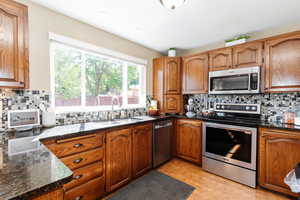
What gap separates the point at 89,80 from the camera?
7.27 ft

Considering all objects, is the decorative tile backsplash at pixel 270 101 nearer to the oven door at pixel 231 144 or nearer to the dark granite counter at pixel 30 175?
the oven door at pixel 231 144

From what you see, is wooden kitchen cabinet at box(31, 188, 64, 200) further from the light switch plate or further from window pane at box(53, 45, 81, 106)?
window pane at box(53, 45, 81, 106)

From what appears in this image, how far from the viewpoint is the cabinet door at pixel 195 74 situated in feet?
8.74

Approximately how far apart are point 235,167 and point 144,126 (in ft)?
5.02

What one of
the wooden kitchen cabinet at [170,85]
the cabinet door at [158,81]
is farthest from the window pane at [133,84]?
the wooden kitchen cabinet at [170,85]

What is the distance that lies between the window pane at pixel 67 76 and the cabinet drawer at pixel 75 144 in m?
0.79

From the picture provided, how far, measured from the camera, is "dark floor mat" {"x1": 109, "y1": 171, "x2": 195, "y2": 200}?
173cm

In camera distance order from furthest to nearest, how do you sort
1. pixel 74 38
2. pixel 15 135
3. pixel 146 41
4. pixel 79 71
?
pixel 146 41, pixel 79 71, pixel 74 38, pixel 15 135

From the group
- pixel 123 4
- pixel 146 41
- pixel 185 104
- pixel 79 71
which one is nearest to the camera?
pixel 123 4

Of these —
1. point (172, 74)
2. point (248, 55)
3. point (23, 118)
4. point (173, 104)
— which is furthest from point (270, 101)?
point (23, 118)

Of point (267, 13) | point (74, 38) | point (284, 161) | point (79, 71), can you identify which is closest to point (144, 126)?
point (79, 71)

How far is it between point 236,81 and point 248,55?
1.45ft

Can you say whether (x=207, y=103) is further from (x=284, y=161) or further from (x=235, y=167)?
(x=284, y=161)

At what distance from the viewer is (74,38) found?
1930 mm
